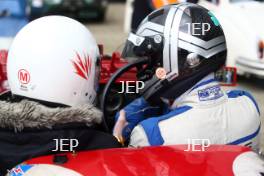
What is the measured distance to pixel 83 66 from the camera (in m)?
2.25

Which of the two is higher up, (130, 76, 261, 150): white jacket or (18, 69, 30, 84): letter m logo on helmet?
(18, 69, 30, 84): letter m logo on helmet

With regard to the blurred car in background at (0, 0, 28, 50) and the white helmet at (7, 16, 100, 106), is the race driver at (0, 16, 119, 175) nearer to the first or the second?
the white helmet at (7, 16, 100, 106)

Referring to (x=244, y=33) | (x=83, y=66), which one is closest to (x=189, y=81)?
(x=83, y=66)

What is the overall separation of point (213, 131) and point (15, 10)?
5.68 m

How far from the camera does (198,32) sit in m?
2.35

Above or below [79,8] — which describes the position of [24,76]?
above

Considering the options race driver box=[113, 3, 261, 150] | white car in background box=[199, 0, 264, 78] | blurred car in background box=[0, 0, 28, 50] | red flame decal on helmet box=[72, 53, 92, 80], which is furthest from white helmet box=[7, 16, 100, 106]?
blurred car in background box=[0, 0, 28, 50]

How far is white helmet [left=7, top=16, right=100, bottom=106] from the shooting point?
2165 millimetres

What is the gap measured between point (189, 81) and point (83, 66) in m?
0.49

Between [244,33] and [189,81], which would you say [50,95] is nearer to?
[189,81]

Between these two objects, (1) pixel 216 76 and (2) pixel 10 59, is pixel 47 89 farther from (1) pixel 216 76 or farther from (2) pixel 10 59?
(1) pixel 216 76

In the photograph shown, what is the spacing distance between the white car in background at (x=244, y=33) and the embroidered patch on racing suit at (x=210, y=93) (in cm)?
403

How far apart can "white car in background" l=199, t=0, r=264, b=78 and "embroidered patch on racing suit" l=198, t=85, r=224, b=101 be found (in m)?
4.03

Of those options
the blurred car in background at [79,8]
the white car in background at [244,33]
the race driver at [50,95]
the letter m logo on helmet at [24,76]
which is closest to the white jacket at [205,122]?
the race driver at [50,95]
